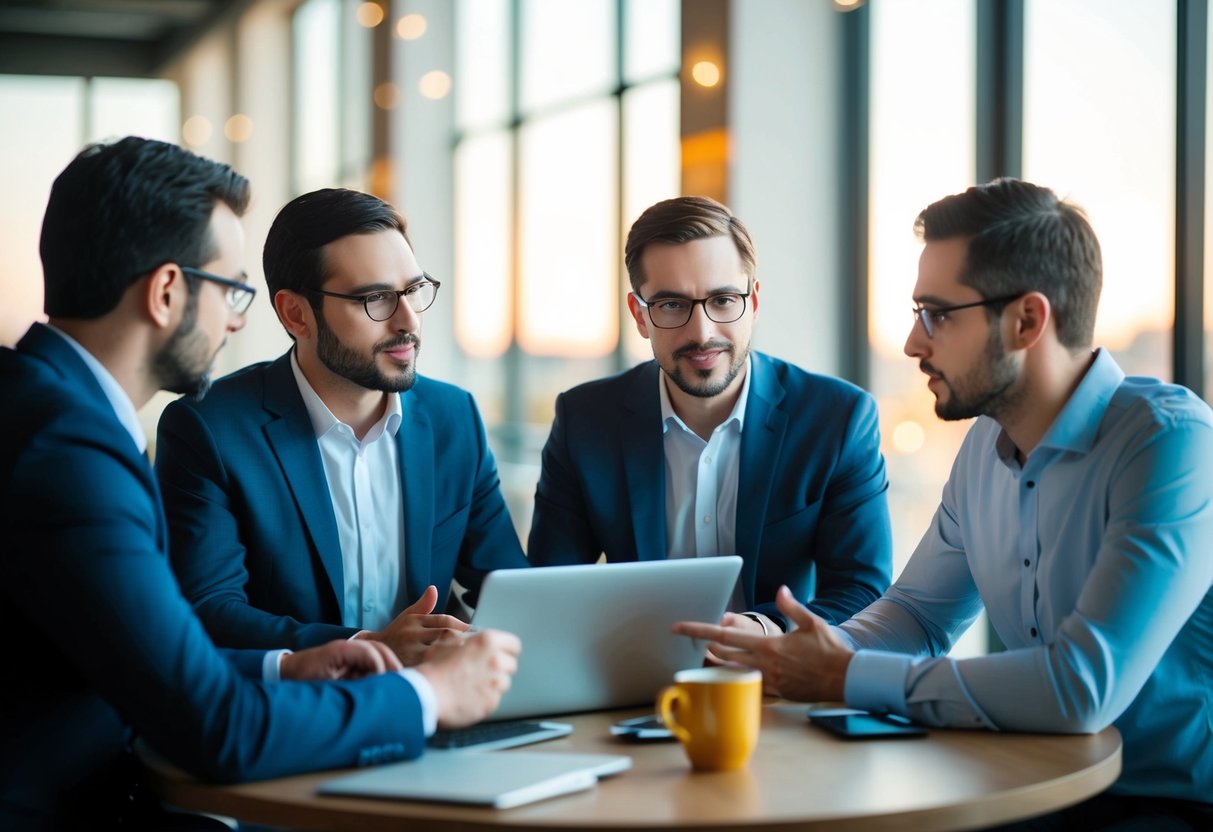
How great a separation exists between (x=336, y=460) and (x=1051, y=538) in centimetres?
131

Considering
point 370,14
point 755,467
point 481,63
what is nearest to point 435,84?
point 481,63

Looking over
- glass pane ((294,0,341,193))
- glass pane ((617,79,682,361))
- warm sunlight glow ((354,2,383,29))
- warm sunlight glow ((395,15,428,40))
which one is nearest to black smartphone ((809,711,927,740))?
glass pane ((617,79,682,361))

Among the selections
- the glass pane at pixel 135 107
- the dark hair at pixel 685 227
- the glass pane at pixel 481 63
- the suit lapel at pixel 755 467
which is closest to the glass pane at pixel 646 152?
the glass pane at pixel 481 63

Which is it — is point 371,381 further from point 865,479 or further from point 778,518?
point 865,479

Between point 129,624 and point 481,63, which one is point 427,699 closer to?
point 129,624

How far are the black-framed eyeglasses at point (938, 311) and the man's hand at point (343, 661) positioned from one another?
3.06ft

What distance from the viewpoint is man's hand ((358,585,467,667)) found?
1.78 m

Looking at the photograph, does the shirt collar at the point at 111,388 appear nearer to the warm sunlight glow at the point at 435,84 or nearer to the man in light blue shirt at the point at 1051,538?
the man in light blue shirt at the point at 1051,538

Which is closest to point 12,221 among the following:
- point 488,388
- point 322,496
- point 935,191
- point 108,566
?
point 488,388

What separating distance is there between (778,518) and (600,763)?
112 centimetres

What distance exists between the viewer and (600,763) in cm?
135

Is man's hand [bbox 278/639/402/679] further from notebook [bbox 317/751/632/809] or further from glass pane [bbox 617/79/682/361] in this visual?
glass pane [bbox 617/79/682/361]

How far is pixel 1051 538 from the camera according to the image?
5.82ft

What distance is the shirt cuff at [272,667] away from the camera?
170cm
